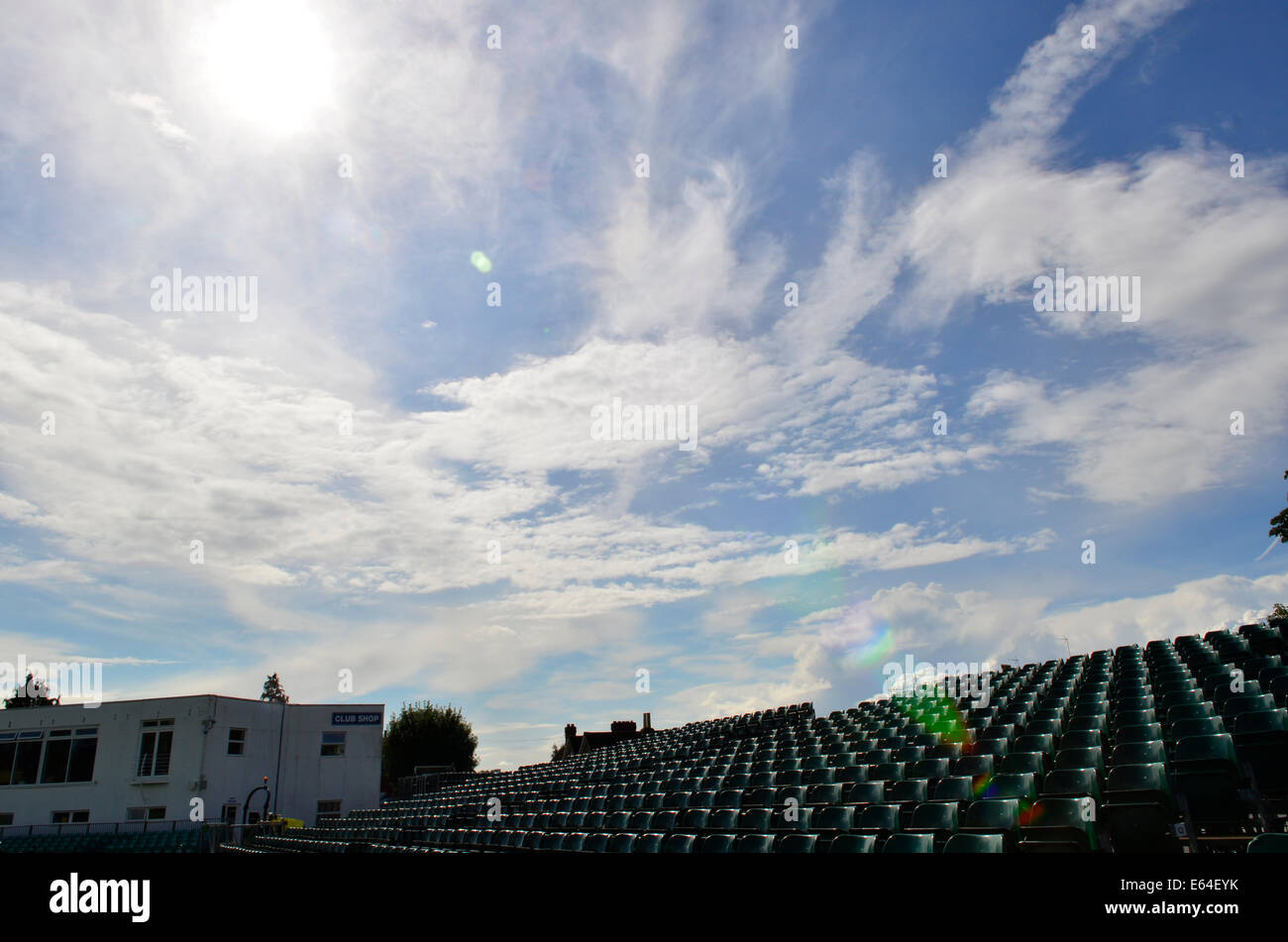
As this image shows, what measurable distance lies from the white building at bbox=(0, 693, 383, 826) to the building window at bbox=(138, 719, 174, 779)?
1.5 inches

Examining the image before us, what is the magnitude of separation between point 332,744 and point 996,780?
3248 cm

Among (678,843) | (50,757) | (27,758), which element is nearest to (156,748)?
(50,757)

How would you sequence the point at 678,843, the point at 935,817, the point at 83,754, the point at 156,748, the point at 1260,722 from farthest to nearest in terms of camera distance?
the point at 83,754 → the point at 156,748 → the point at 678,843 → the point at 1260,722 → the point at 935,817

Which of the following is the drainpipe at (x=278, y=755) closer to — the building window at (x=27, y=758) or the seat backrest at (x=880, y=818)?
the building window at (x=27, y=758)

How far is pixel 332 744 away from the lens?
34.8m

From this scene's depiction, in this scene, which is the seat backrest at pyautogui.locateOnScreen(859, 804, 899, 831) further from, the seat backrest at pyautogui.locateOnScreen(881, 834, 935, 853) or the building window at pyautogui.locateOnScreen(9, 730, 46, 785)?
the building window at pyautogui.locateOnScreen(9, 730, 46, 785)

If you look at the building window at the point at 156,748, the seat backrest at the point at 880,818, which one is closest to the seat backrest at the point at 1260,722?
the seat backrest at the point at 880,818

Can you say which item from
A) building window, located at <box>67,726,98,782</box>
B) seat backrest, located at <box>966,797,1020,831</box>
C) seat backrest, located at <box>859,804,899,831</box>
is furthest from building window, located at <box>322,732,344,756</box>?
seat backrest, located at <box>966,797,1020,831</box>

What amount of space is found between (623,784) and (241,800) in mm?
22393

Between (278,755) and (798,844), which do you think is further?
(278,755)

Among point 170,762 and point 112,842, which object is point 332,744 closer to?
point 170,762
